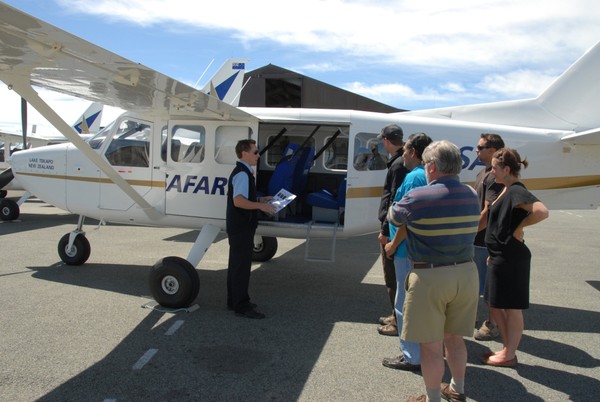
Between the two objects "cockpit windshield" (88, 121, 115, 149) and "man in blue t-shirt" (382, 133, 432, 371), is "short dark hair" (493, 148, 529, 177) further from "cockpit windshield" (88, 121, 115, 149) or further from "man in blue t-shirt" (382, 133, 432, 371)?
"cockpit windshield" (88, 121, 115, 149)

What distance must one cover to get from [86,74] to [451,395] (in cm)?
403

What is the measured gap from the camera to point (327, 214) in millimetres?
5902

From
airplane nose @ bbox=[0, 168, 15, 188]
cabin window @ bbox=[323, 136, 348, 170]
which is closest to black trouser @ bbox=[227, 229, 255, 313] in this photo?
cabin window @ bbox=[323, 136, 348, 170]

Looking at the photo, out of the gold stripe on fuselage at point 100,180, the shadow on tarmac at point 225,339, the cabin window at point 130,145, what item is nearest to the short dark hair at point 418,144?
the shadow on tarmac at point 225,339

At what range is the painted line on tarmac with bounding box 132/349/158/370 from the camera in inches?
148

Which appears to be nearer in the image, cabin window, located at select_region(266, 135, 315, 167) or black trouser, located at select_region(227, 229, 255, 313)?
black trouser, located at select_region(227, 229, 255, 313)

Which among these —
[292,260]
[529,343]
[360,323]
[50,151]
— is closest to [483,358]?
[529,343]

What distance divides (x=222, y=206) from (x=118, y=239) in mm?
4356

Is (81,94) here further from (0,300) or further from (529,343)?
(529,343)

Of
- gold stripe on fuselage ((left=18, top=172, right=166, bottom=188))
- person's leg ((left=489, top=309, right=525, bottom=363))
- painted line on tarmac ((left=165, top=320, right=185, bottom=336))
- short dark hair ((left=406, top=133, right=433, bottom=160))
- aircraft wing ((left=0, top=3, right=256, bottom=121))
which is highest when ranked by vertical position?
aircraft wing ((left=0, top=3, right=256, bottom=121))

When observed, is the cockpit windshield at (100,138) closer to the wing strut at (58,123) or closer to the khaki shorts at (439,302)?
the wing strut at (58,123)

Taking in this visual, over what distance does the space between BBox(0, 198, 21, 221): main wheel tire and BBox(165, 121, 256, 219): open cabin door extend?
7.61 m

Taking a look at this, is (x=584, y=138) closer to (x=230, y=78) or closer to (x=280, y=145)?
(x=280, y=145)

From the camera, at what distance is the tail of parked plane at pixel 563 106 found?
19.4 feet
